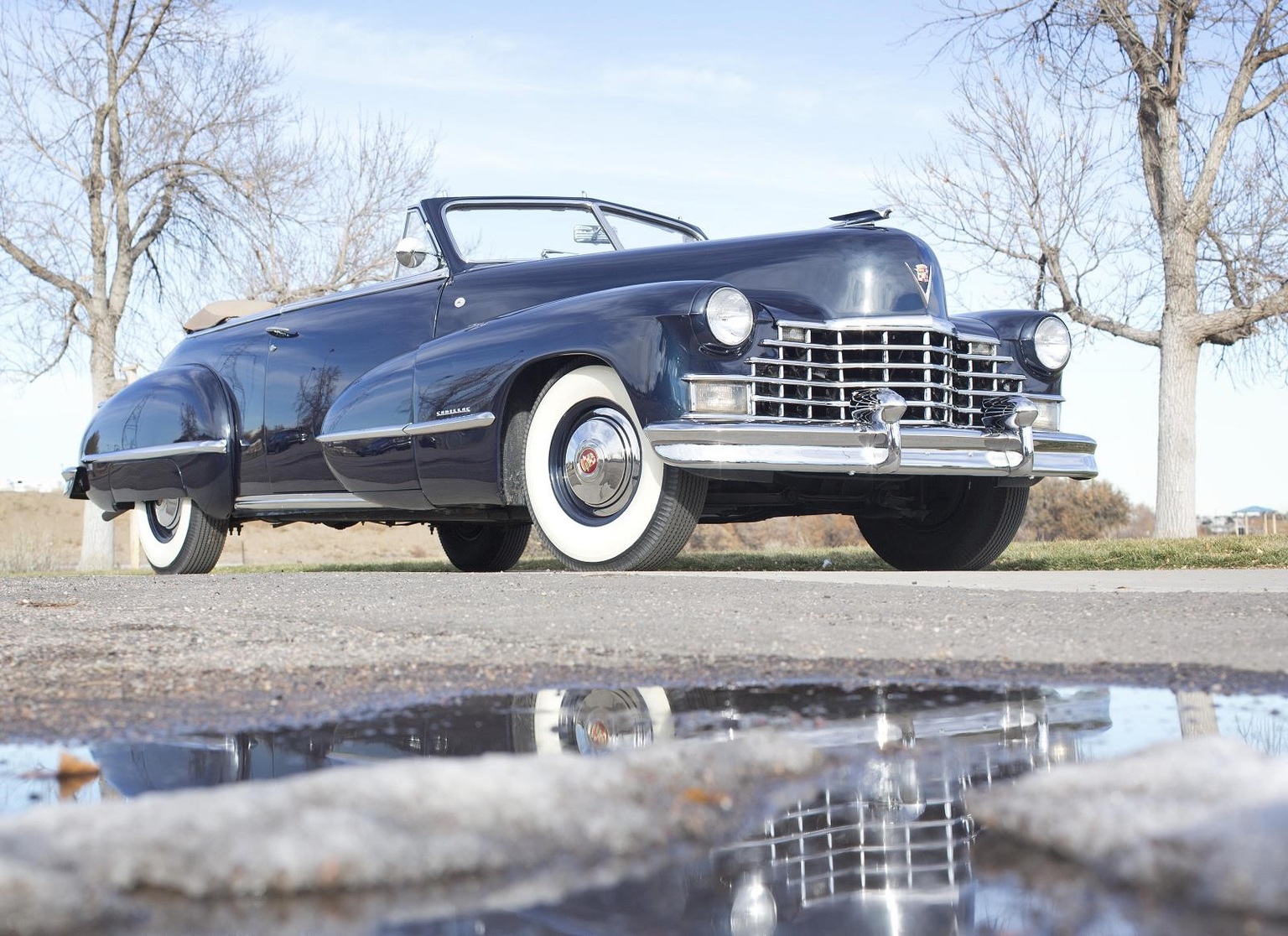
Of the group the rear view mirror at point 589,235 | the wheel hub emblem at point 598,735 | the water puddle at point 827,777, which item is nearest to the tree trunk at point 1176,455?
the rear view mirror at point 589,235

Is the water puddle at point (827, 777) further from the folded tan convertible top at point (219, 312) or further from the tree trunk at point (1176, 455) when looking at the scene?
the tree trunk at point (1176, 455)

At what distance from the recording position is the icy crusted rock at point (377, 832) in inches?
51.2

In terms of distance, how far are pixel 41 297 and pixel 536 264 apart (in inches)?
634

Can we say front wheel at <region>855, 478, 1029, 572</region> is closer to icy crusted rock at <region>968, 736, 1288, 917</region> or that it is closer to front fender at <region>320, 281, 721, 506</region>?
front fender at <region>320, 281, 721, 506</region>

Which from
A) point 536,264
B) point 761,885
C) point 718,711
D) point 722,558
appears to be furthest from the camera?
point 722,558

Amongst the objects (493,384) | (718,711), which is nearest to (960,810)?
(718,711)

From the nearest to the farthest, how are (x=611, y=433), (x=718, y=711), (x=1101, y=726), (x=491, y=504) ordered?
1. (x=1101, y=726)
2. (x=718, y=711)
3. (x=611, y=433)
4. (x=491, y=504)

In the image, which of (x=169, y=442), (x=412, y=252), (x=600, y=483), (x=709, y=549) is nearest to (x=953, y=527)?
(x=600, y=483)

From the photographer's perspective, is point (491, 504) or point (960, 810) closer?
point (960, 810)

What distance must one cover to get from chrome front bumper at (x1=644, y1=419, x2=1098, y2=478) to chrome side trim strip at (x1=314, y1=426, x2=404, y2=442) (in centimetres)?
161

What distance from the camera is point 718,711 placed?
2.32 m

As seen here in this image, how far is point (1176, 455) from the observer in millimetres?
13625

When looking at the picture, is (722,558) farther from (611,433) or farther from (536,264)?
(611,433)

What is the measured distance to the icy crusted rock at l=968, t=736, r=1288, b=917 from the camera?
4.02ft
